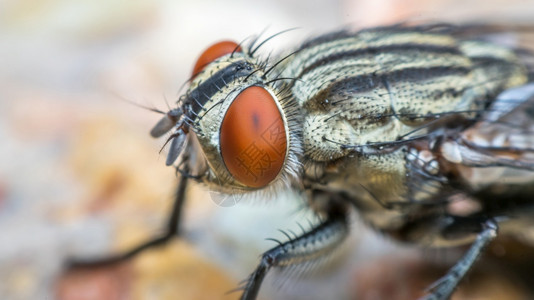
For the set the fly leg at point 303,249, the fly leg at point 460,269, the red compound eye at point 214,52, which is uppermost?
the red compound eye at point 214,52

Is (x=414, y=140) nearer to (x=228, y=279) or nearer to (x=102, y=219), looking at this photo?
(x=228, y=279)

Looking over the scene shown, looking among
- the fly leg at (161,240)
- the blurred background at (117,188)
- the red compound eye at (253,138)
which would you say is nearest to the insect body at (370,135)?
the red compound eye at (253,138)

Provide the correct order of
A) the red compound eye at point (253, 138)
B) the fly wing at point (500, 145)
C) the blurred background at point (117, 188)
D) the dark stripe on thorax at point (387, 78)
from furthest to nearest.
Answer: the blurred background at point (117, 188) → the fly wing at point (500, 145) → the dark stripe on thorax at point (387, 78) → the red compound eye at point (253, 138)

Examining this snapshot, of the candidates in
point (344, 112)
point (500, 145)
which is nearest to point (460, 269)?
point (500, 145)

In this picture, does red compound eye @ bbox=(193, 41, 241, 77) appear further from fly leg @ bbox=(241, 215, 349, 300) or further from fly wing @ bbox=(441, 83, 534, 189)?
fly wing @ bbox=(441, 83, 534, 189)

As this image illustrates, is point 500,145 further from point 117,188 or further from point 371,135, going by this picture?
point 117,188

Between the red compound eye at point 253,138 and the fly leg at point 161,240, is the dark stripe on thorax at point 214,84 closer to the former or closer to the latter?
the red compound eye at point 253,138

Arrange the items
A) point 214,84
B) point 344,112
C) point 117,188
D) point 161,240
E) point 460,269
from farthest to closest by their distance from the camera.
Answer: point 117,188
point 161,240
point 460,269
point 344,112
point 214,84
